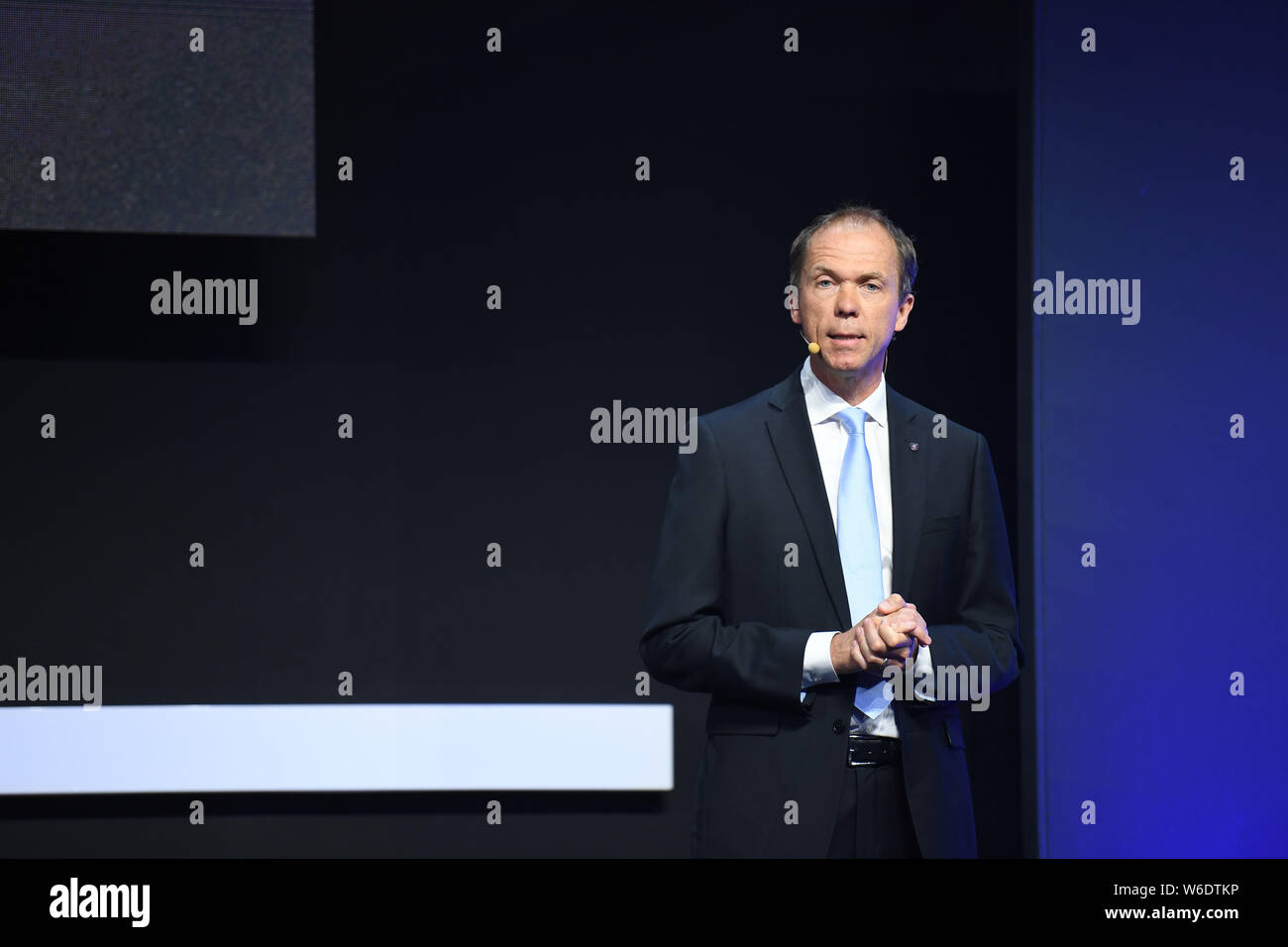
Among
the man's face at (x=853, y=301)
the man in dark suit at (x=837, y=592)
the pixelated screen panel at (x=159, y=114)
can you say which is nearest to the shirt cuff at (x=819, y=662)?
the man in dark suit at (x=837, y=592)

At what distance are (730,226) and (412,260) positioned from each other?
32.1 inches

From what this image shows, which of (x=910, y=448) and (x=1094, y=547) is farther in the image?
(x=1094, y=547)

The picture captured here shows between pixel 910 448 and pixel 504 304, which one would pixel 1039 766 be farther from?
pixel 504 304

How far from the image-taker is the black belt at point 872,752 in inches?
91.9

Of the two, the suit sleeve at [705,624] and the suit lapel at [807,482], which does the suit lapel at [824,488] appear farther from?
the suit sleeve at [705,624]

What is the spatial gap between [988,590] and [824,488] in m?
0.39

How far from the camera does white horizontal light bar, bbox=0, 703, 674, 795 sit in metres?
3.01

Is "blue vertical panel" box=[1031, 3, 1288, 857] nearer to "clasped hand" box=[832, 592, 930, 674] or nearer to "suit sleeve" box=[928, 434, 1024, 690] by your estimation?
"suit sleeve" box=[928, 434, 1024, 690]

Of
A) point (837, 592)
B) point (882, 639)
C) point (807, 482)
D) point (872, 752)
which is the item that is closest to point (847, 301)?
point (807, 482)

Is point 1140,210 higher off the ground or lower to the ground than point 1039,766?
higher

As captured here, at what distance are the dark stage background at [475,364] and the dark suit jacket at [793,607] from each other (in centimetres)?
59

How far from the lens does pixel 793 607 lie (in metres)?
2.43
